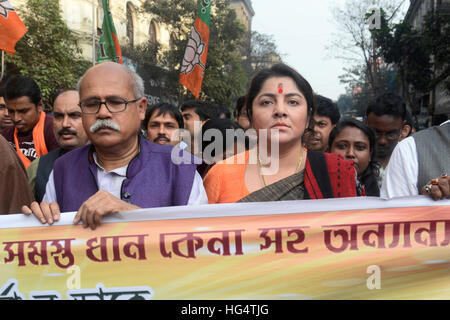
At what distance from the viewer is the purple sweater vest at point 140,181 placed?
205 centimetres

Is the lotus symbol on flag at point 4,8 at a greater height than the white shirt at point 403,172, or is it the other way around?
the lotus symbol on flag at point 4,8

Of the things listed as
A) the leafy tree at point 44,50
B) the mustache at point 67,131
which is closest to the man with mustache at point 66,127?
the mustache at point 67,131

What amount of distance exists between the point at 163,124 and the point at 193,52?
172 centimetres

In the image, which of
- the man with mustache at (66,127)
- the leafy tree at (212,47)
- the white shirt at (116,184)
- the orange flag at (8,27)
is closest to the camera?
the white shirt at (116,184)

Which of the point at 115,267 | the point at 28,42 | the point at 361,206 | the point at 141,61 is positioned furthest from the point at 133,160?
the point at 141,61

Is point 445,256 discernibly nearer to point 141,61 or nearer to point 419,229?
point 419,229

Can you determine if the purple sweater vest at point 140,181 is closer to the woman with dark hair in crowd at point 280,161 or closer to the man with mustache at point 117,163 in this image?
the man with mustache at point 117,163

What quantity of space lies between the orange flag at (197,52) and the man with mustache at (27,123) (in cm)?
215

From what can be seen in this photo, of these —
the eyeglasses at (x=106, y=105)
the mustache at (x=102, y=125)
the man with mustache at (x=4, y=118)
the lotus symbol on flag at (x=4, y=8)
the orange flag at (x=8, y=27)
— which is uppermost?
the lotus symbol on flag at (x=4, y=8)

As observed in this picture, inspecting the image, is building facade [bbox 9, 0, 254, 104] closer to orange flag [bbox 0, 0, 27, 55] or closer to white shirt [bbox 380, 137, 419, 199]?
orange flag [bbox 0, 0, 27, 55]

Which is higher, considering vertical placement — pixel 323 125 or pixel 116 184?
pixel 323 125

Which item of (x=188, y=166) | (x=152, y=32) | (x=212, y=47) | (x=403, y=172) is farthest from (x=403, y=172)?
(x=152, y=32)

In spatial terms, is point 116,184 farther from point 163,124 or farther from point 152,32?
point 152,32

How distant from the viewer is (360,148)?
11.2ft
